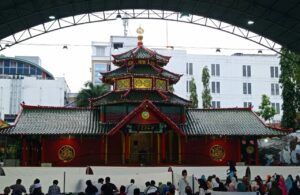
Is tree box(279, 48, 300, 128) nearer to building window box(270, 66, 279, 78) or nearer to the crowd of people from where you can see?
building window box(270, 66, 279, 78)

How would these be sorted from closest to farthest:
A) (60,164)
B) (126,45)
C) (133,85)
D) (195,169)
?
(195,169), (60,164), (133,85), (126,45)

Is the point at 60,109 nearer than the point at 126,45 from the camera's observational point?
Yes

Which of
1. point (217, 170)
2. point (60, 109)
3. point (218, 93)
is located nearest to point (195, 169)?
point (217, 170)

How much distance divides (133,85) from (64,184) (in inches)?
649

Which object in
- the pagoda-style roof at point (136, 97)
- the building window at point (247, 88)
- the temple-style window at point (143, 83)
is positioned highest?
the building window at point (247, 88)

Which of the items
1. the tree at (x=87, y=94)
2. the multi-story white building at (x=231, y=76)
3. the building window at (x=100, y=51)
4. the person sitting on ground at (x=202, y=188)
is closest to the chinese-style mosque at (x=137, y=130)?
the person sitting on ground at (x=202, y=188)

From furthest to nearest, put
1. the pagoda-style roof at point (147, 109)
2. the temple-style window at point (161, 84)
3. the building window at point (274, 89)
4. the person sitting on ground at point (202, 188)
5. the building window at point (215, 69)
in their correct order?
the building window at point (274, 89) < the building window at point (215, 69) < the temple-style window at point (161, 84) < the pagoda-style roof at point (147, 109) < the person sitting on ground at point (202, 188)

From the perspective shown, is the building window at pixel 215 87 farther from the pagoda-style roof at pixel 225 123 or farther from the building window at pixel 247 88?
the pagoda-style roof at pixel 225 123

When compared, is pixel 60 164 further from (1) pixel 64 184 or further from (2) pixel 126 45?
(2) pixel 126 45

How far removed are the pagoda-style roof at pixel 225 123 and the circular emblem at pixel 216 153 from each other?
5.55 feet

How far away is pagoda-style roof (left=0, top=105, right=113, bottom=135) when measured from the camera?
3582 centimetres

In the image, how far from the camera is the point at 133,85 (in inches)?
1545

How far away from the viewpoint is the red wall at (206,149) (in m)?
38.1

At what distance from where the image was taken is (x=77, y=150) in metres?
37.1
